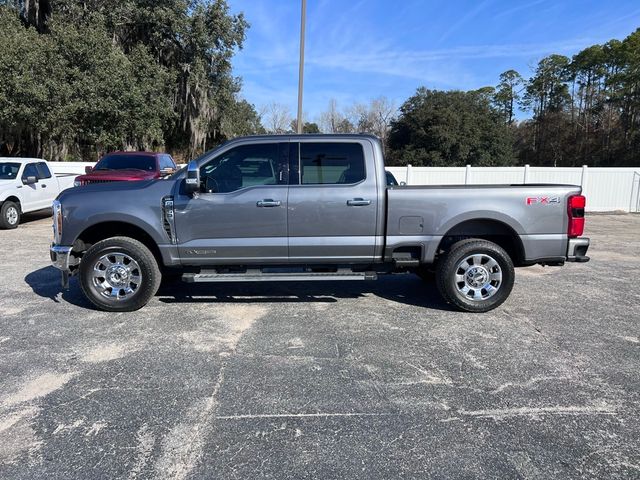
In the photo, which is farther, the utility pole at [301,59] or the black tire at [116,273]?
the utility pole at [301,59]

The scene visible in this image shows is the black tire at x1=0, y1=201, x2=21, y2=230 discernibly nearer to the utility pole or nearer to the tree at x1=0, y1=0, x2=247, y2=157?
the tree at x1=0, y1=0, x2=247, y2=157

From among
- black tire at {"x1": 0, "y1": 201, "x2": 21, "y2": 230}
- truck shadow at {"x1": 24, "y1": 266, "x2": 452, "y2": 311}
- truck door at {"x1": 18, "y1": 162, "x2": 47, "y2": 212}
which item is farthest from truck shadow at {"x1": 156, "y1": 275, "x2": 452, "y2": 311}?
truck door at {"x1": 18, "y1": 162, "x2": 47, "y2": 212}

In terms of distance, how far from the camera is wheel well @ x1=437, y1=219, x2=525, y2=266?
557cm

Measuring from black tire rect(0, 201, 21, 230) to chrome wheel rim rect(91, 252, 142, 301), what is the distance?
328 inches

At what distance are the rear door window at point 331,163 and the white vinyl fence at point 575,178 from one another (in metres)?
12.7

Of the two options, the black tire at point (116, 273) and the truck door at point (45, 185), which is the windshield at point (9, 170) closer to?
the truck door at point (45, 185)

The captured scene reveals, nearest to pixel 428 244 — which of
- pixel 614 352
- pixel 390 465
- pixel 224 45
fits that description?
pixel 614 352

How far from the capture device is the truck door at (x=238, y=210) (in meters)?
5.34

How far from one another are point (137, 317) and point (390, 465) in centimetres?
364

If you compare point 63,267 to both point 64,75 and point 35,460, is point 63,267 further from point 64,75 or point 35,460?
point 64,75

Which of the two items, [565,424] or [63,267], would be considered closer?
[565,424]

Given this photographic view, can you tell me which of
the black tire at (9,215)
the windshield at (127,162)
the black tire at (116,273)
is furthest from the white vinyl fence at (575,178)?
the black tire at (116,273)

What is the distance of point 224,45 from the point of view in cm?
2753

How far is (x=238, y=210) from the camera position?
5352 mm
